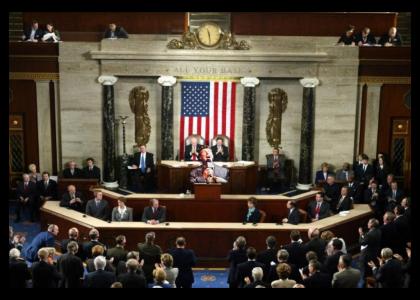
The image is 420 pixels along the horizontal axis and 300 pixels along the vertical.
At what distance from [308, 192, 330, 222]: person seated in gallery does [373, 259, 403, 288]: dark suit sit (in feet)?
14.7

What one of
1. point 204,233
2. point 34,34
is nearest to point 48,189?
point 34,34

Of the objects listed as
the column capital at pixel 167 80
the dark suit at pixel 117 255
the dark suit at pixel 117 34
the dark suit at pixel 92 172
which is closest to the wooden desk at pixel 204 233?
the dark suit at pixel 117 255

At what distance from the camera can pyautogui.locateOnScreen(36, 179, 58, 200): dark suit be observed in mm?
17859

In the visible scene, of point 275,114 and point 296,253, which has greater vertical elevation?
point 275,114

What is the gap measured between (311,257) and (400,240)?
333 centimetres

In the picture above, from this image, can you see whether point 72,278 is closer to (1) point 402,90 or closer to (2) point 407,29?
(1) point 402,90

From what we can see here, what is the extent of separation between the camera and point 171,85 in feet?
64.9

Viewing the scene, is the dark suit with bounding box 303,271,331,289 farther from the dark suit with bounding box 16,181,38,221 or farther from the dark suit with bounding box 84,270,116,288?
the dark suit with bounding box 16,181,38,221

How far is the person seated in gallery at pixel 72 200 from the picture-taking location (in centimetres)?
1620

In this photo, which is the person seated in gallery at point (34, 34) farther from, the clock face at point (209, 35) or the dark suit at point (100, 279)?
the dark suit at point (100, 279)

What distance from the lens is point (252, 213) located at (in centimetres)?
1495

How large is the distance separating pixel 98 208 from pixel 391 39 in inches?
407

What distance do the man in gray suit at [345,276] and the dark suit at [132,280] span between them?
319cm

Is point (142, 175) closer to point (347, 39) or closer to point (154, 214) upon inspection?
point (154, 214)
